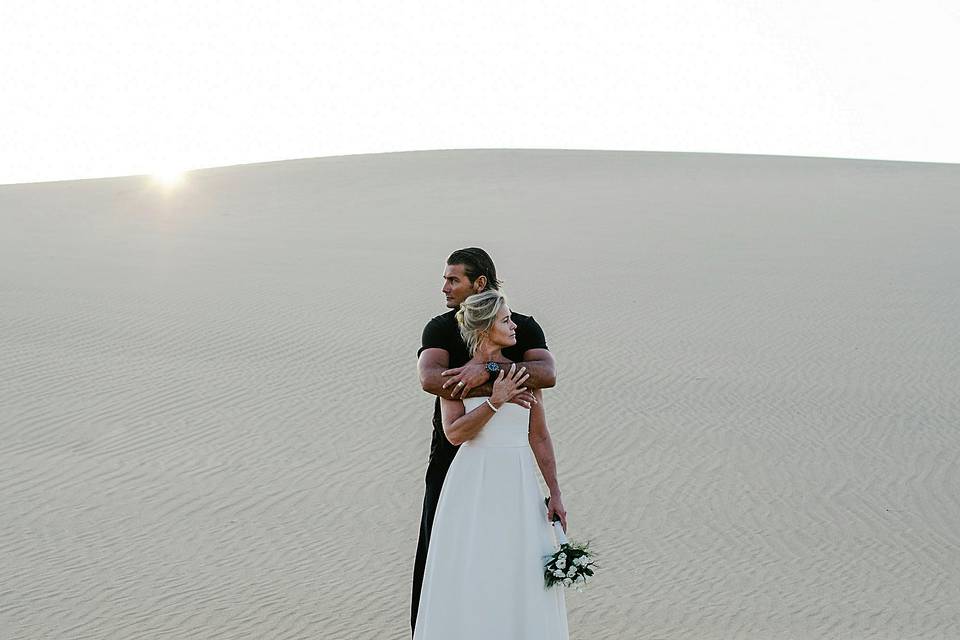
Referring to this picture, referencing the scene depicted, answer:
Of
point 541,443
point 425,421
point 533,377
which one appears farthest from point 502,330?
point 425,421

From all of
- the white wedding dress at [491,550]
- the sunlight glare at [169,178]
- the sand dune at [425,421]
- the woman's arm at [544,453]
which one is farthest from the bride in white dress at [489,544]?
the sunlight glare at [169,178]

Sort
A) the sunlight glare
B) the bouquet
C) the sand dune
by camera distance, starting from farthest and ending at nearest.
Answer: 1. the sunlight glare
2. the sand dune
3. the bouquet

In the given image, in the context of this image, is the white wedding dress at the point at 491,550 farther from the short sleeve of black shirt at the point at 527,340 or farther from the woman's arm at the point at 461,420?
the short sleeve of black shirt at the point at 527,340

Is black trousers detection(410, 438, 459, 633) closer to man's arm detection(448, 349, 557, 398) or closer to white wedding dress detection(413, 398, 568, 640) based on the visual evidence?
white wedding dress detection(413, 398, 568, 640)

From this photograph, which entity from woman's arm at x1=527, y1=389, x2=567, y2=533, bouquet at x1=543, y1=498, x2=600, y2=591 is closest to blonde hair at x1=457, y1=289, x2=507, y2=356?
woman's arm at x1=527, y1=389, x2=567, y2=533

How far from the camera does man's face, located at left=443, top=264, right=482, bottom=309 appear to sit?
4691 mm

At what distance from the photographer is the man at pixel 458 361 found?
4.55m

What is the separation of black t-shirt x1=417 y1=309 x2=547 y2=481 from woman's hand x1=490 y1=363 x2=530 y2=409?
0.20 m

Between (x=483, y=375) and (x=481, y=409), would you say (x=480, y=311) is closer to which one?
(x=483, y=375)

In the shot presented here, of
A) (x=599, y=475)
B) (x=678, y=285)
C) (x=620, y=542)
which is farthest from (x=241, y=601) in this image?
(x=678, y=285)

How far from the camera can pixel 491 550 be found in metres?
4.64

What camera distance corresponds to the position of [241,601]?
7340 millimetres

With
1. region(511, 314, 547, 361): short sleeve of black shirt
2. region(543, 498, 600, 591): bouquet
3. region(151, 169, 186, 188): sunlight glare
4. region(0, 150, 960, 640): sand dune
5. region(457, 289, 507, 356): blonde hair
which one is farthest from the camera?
region(151, 169, 186, 188): sunlight glare

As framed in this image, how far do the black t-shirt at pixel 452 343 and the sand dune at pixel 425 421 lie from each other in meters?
2.29
